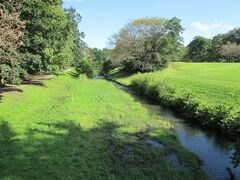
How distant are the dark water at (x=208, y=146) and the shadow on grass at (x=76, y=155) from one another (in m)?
1.99

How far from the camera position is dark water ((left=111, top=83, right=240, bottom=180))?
16656 mm

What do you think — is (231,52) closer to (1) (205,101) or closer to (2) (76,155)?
(1) (205,101)

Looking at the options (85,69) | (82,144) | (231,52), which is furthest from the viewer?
(231,52)

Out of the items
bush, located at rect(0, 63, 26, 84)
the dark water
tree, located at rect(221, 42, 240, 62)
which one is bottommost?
the dark water

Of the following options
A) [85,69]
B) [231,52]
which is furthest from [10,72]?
[231,52]

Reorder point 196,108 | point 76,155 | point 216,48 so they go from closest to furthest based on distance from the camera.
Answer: point 76,155 → point 196,108 → point 216,48

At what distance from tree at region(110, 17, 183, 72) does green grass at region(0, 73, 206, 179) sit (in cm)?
4686

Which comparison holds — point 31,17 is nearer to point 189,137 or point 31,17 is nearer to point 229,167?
point 189,137

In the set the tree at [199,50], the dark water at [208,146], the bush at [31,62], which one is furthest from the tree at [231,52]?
the dark water at [208,146]

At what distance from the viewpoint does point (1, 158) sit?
48.2 feet

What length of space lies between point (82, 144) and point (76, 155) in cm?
178

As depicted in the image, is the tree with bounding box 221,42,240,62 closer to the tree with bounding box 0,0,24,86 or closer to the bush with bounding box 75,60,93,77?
the bush with bounding box 75,60,93,77

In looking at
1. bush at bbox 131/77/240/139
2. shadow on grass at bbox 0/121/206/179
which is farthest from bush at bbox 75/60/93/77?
shadow on grass at bbox 0/121/206/179

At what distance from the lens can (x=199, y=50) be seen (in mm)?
147250
